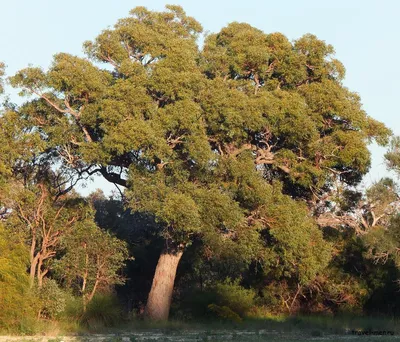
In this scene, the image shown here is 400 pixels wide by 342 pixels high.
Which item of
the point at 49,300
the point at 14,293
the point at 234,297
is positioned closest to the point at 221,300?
the point at 234,297

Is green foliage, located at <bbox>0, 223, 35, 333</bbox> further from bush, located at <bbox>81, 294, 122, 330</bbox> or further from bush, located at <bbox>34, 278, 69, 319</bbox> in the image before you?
bush, located at <bbox>81, 294, 122, 330</bbox>

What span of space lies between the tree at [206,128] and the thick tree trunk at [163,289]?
5cm

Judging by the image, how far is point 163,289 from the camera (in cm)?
3278

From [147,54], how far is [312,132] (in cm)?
774

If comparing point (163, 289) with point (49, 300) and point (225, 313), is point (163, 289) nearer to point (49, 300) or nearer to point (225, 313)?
point (225, 313)

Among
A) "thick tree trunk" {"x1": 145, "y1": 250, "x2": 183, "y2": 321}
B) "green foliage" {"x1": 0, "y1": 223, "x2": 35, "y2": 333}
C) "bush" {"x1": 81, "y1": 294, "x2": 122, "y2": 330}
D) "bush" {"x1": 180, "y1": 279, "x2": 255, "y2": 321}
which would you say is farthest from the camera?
"bush" {"x1": 180, "y1": 279, "x2": 255, "y2": 321}

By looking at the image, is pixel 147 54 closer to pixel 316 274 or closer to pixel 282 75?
pixel 282 75

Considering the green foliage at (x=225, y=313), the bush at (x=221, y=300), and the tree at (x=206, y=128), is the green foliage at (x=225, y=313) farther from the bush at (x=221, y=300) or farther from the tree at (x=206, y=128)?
the tree at (x=206, y=128)

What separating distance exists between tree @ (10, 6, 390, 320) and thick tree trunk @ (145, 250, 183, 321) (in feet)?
0.17

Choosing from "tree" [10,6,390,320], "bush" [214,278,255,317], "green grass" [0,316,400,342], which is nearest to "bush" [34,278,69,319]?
"green grass" [0,316,400,342]

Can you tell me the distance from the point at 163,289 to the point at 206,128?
6992mm

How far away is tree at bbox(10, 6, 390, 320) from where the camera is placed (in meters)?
30.5

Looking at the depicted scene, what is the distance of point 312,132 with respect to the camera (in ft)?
109

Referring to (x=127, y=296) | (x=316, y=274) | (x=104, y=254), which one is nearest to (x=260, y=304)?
(x=316, y=274)
